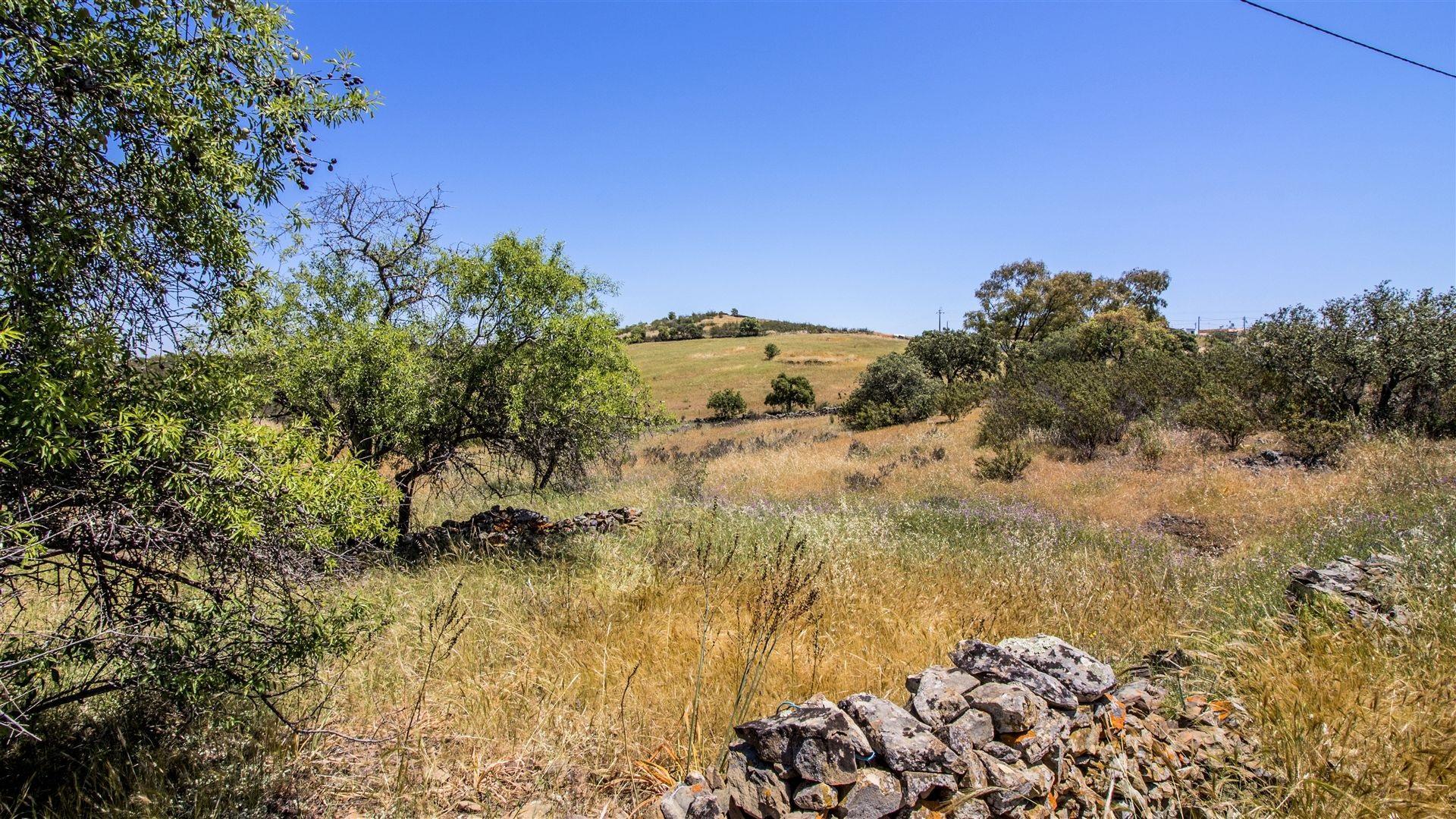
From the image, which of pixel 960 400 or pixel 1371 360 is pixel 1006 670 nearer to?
pixel 1371 360

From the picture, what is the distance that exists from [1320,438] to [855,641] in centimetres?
1491

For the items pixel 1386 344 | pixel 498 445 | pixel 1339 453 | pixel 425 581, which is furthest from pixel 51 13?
pixel 1386 344

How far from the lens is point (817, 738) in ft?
9.12

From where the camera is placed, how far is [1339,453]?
13.1 m

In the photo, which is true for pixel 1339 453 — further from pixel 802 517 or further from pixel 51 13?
pixel 51 13

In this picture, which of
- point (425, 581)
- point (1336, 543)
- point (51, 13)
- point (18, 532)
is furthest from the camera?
point (1336, 543)

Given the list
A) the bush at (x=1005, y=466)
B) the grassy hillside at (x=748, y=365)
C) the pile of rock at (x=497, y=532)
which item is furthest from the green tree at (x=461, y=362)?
the grassy hillside at (x=748, y=365)

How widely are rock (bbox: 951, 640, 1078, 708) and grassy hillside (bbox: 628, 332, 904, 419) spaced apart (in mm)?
43785

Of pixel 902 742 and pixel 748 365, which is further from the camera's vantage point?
pixel 748 365

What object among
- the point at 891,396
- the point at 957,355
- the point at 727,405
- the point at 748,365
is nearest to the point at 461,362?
the point at 891,396

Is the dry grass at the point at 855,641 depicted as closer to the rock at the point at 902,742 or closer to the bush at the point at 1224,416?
the rock at the point at 902,742

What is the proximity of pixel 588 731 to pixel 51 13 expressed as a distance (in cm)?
431

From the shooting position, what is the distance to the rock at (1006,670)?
3.24 m

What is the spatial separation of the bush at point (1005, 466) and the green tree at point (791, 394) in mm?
33047
